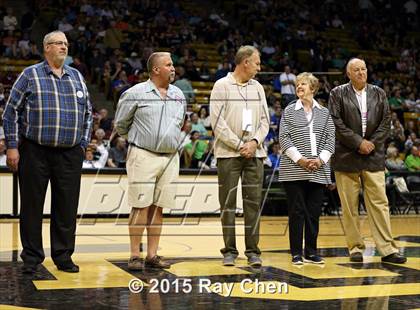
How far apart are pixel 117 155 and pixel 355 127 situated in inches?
225

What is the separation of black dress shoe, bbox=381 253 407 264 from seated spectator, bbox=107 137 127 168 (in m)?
5.83

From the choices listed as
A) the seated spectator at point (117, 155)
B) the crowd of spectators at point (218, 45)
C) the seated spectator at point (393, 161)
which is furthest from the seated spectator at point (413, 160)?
the seated spectator at point (117, 155)

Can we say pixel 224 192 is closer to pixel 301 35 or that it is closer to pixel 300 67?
pixel 300 67

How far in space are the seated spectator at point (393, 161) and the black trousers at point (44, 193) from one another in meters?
8.88

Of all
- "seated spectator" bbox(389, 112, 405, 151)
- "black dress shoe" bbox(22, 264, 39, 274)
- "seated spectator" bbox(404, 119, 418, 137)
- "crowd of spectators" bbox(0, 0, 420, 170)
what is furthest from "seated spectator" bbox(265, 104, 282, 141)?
"black dress shoe" bbox(22, 264, 39, 274)

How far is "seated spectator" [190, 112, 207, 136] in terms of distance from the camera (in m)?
12.2

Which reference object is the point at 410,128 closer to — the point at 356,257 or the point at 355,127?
the point at 355,127

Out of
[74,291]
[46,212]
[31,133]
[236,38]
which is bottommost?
[46,212]

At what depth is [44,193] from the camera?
5.38 meters

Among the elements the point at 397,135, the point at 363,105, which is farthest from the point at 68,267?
the point at 397,135

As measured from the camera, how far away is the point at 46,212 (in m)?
10.3

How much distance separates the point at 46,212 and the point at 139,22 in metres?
8.39

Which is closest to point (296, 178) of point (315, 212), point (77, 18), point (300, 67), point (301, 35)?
point (315, 212)

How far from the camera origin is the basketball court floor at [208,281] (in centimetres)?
424
